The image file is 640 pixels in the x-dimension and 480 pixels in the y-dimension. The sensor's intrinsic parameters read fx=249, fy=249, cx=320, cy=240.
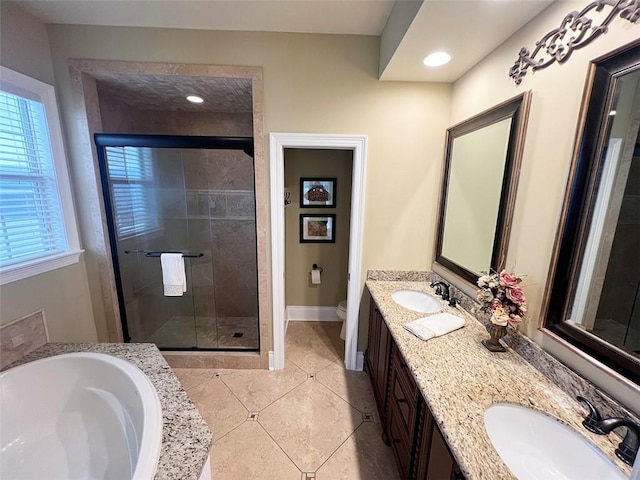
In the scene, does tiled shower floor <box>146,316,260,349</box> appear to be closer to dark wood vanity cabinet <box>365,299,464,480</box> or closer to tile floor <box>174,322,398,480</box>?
tile floor <box>174,322,398,480</box>

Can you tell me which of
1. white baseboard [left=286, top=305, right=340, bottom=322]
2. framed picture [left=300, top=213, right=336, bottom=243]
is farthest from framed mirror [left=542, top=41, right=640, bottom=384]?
white baseboard [left=286, top=305, right=340, bottom=322]

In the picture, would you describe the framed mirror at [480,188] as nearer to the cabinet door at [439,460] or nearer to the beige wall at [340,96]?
the beige wall at [340,96]

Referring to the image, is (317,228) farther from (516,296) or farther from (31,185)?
(31,185)

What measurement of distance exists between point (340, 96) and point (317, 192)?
3.98 ft

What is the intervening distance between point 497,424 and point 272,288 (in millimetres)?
1727

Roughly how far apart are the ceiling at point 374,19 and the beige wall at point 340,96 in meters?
0.08

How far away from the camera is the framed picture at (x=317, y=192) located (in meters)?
2.99

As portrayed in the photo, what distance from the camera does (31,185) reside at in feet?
5.75

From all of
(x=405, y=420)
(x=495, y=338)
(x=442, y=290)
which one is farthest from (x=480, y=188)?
(x=405, y=420)

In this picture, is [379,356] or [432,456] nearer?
[432,456]

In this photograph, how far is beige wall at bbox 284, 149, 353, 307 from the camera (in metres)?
2.96

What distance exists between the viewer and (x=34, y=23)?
1737 mm

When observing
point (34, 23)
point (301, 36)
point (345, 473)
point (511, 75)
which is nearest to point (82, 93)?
point (34, 23)

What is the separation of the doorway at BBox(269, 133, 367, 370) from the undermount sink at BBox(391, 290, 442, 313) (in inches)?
15.3
